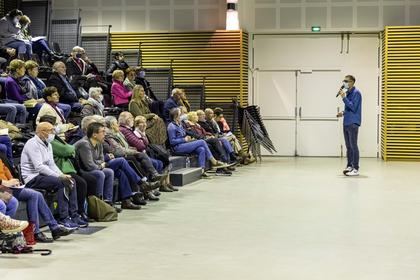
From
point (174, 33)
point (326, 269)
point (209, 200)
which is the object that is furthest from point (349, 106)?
point (326, 269)

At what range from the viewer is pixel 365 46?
52.9 feet

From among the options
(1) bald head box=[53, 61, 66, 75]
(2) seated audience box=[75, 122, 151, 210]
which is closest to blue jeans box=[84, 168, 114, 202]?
(2) seated audience box=[75, 122, 151, 210]

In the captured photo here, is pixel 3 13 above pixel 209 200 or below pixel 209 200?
above

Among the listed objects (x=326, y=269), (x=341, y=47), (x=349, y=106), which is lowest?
(x=326, y=269)

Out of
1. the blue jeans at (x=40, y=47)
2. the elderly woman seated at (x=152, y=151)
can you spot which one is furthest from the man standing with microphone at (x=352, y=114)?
the blue jeans at (x=40, y=47)

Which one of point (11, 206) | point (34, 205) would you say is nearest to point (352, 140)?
point (34, 205)

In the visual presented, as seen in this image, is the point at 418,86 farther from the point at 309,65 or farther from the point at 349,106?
the point at 349,106

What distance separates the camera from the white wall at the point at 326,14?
51.3ft

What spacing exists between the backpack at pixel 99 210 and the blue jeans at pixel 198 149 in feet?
14.0

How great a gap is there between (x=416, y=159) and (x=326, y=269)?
1068cm

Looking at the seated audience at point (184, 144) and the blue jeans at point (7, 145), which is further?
the seated audience at point (184, 144)

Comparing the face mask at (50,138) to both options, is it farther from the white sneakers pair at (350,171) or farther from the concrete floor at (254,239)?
the white sneakers pair at (350,171)

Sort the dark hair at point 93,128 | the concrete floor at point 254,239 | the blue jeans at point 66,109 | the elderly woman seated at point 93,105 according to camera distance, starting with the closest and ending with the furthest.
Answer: the concrete floor at point 254,239 < the dark hair at point 93,128 < the elderly woman seated at point 93,105 < the blue jeans at point 66,109

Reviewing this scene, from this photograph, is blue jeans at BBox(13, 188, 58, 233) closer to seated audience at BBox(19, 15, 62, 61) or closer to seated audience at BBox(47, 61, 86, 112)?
seated audience at BBox(47, 61, 86, 112)
